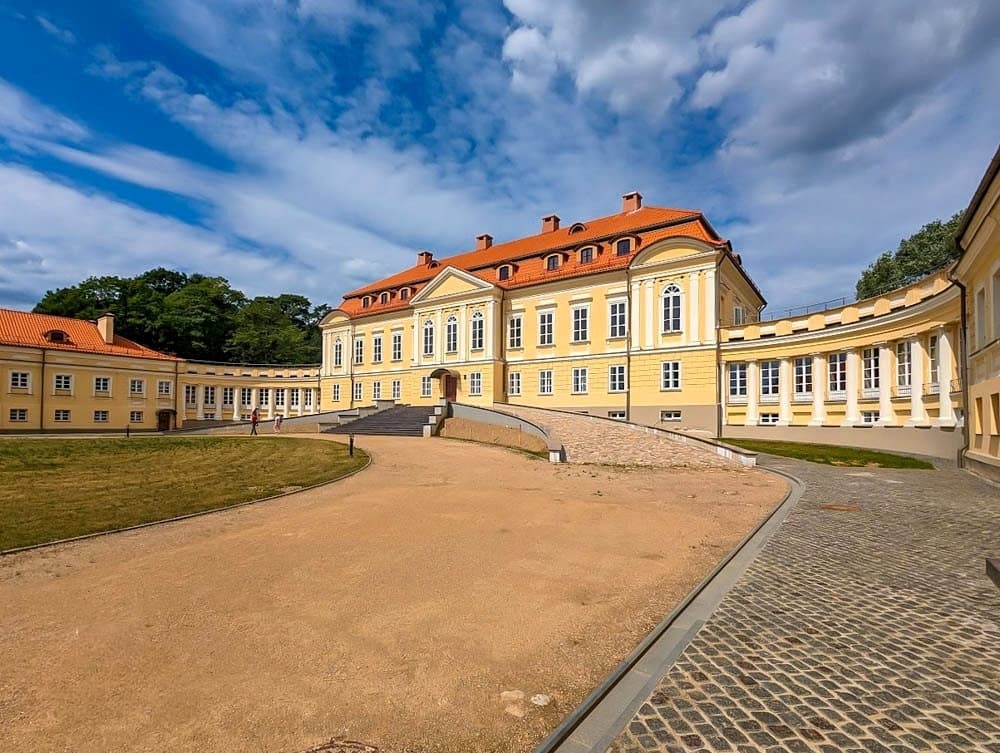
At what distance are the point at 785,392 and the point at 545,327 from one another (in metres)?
15.0

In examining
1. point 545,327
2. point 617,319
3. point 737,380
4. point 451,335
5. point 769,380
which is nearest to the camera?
point 769,380

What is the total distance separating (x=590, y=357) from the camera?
33.5m

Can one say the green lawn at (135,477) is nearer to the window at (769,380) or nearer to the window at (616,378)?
the window at (616,378)

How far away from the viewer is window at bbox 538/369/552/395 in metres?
35.3

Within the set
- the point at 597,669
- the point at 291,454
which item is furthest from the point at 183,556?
A: the point at 291,454

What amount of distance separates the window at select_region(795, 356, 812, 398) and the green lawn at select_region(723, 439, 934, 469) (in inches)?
129

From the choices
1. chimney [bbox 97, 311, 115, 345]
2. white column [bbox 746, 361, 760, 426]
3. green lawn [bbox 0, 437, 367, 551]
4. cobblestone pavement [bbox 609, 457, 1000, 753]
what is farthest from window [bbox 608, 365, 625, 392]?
chimney [bbox 97, 311, 115, 345]

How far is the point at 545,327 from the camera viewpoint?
3566 cm

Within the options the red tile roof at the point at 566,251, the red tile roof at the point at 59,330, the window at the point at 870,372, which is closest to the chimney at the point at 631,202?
the red tile roof at the point at 566,251

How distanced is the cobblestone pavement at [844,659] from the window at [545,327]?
27836mm

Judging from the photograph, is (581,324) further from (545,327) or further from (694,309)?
(694,309)

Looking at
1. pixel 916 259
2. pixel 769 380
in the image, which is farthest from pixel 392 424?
pixel 916 259

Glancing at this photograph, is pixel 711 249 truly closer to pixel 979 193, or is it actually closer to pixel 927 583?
pixel 979 193

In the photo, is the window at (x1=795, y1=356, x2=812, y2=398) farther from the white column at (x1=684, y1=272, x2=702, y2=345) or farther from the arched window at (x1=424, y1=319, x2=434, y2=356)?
the arched window at (x1=424, y1=319, x2=434, y2=356)
